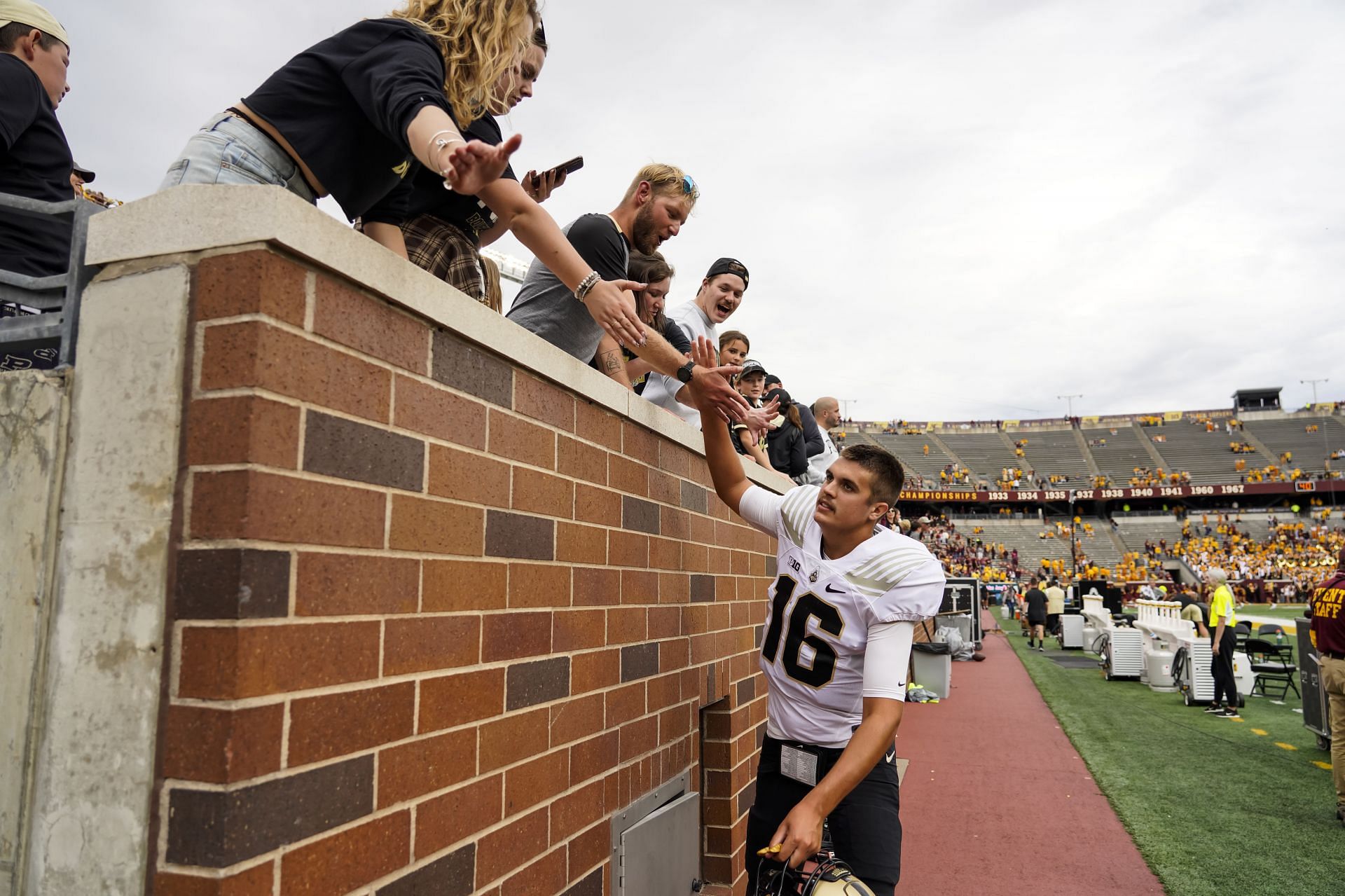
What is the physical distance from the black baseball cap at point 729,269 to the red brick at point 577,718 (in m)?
3.05

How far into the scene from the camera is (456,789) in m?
1.91

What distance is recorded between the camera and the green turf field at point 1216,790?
22.3 ft

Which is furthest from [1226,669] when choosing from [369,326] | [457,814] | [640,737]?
[369,326]

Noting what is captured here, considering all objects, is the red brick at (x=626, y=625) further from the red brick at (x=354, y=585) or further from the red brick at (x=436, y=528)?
the red brick at (x=354, y=585)

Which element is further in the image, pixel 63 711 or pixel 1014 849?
pixel 1014 849

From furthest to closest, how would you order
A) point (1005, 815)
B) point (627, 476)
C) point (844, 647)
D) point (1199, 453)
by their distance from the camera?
point (1199, 453), point (1005, 815), point (844, 647), point (627, 476)

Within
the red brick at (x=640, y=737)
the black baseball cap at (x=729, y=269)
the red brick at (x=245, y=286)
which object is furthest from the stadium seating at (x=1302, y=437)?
the red brick at (x=245, y=286)

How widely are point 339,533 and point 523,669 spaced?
31.9 inches

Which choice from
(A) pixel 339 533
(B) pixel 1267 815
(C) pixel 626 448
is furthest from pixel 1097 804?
(A) pixel 339 533

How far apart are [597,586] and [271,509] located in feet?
4.75

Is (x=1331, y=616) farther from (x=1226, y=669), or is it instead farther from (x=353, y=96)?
(x=353, y=96)

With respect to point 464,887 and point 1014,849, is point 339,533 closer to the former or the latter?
point 464,887

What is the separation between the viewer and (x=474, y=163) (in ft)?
5.53

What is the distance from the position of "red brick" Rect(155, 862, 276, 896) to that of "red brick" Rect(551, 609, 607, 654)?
1.11 meters
